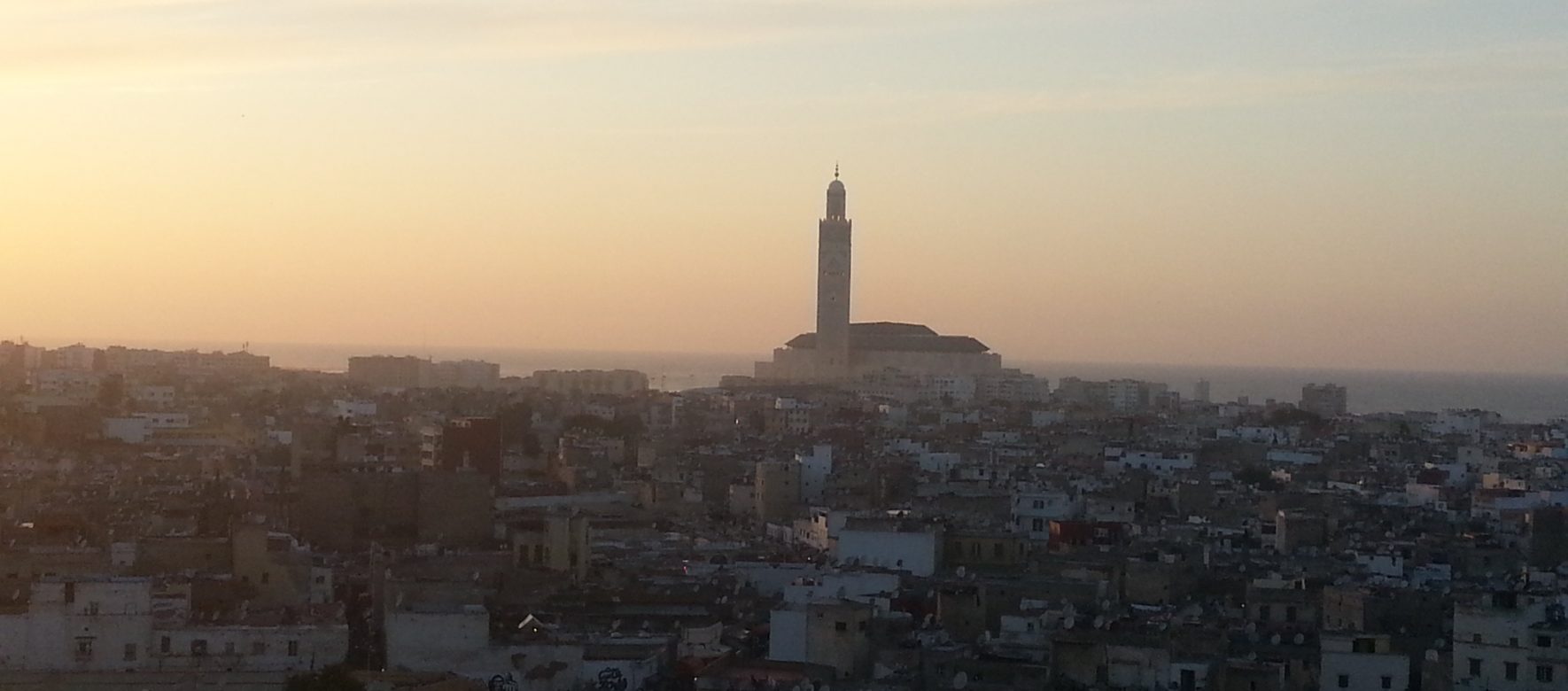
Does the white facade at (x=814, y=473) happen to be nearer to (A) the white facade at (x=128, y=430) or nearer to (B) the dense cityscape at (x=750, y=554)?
(B) the dense cityscape at (x=750, y=554)

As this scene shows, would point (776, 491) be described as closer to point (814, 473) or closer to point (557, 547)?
point (814, 473)

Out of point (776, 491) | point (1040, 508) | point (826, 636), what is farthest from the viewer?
point (776, 491)

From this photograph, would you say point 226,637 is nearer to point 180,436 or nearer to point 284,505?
point 284,505

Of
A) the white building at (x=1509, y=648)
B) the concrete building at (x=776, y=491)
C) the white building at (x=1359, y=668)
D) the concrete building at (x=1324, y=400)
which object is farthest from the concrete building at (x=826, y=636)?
the concrete building at (x=1324, y=400)

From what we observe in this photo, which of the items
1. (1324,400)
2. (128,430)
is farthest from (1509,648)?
(1324,400)

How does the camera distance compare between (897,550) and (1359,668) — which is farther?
(897,550)

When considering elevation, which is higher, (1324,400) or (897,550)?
(1324,400)
